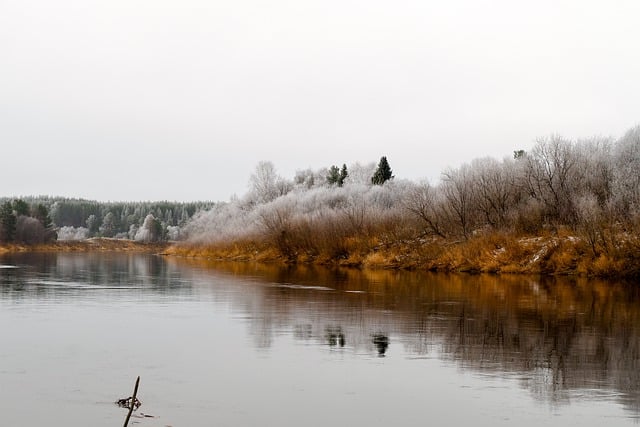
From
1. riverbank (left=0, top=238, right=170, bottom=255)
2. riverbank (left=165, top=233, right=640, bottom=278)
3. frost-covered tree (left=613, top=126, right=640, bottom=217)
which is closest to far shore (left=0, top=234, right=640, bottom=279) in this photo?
riverbank (left=165, top=233, right=640, bottom=278)

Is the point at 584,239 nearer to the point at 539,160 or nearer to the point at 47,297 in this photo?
the point at 539,160

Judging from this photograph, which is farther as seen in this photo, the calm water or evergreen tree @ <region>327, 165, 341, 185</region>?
evergreen tree @ <region>327, 165, 341, 185</region>

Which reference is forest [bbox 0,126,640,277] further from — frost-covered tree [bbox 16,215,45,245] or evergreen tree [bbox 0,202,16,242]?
frost-covered tree [bbox 16,215,45,245]

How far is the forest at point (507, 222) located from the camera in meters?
41.8

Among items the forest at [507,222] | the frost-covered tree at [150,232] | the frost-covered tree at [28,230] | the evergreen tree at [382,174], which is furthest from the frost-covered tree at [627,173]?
the frost-covered tree at [150,232]

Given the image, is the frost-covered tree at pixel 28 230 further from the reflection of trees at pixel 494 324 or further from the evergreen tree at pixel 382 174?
the reflection of trees at pixel 494 324

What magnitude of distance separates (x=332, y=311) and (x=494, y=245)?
93.6 ft

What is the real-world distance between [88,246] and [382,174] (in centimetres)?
8960

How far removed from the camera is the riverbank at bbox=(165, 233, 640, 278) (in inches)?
1570

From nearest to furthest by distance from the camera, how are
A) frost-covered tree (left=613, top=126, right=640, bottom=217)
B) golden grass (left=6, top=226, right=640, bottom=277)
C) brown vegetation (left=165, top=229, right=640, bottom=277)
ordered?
brown vegetation (left=165, top=229, right=640, bottom=277) → golden grass (left=6, top=226, right=640, bottom=277) → frost-covered tree (left=613, top=126, right=640, bottom=217)

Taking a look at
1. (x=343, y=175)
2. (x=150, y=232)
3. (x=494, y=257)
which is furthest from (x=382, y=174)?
(x=150, y=232)

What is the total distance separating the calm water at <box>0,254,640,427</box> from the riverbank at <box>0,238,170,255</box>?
403ft

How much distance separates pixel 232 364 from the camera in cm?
1358

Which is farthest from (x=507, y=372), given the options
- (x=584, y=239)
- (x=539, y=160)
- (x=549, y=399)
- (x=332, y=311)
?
(x=539, y=160)
